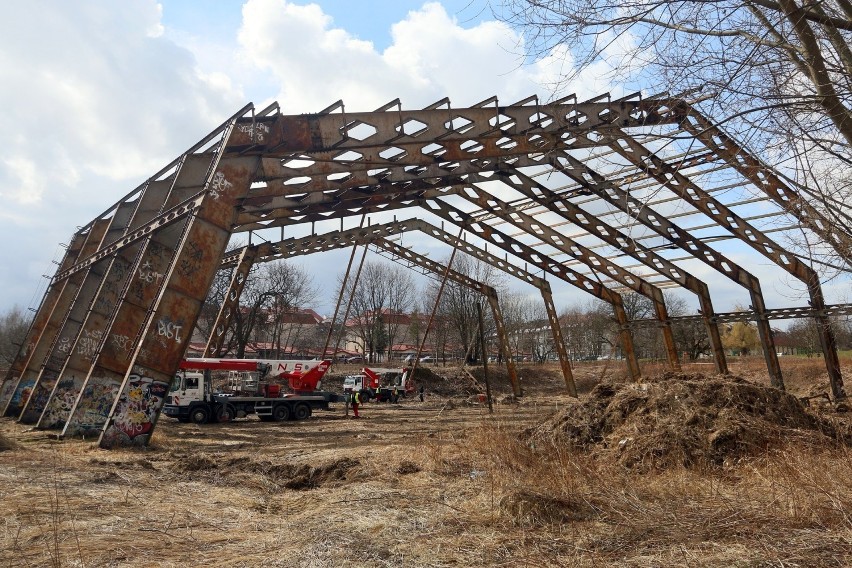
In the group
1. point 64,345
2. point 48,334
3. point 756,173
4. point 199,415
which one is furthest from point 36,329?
point 756,173

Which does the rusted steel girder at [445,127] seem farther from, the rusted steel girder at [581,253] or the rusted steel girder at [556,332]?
the rusted steel girder at [556,332]

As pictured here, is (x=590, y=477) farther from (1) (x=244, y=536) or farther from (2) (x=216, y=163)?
(2) (x=216, y=163)

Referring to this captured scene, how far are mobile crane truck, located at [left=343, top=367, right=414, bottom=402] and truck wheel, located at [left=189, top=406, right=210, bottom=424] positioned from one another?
445 inches

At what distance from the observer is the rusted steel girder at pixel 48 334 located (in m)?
20.8

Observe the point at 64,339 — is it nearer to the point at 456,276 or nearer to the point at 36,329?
the point at 36,329

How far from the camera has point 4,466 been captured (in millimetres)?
9805

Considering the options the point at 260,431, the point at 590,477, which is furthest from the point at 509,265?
the point at 590,477

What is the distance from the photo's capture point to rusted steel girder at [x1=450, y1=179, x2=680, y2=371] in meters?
21.8

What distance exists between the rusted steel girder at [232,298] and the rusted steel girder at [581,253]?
30.8 feet

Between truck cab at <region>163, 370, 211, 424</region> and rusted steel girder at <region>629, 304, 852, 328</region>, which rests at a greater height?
rusted steel girder at <region>629, 304, 852, 328</region>

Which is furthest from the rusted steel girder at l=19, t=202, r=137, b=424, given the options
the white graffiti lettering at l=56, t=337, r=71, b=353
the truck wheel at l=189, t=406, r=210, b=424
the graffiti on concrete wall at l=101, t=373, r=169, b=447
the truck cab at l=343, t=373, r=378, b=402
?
the truck cab at l=343, t=373, r=378, b=402

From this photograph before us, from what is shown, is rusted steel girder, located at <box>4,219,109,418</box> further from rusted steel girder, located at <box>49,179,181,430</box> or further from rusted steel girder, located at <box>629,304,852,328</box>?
rusted steel girder, located at <box>629,304,852,328</box>

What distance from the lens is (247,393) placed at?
24.1 metres

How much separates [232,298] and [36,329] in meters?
6.96
